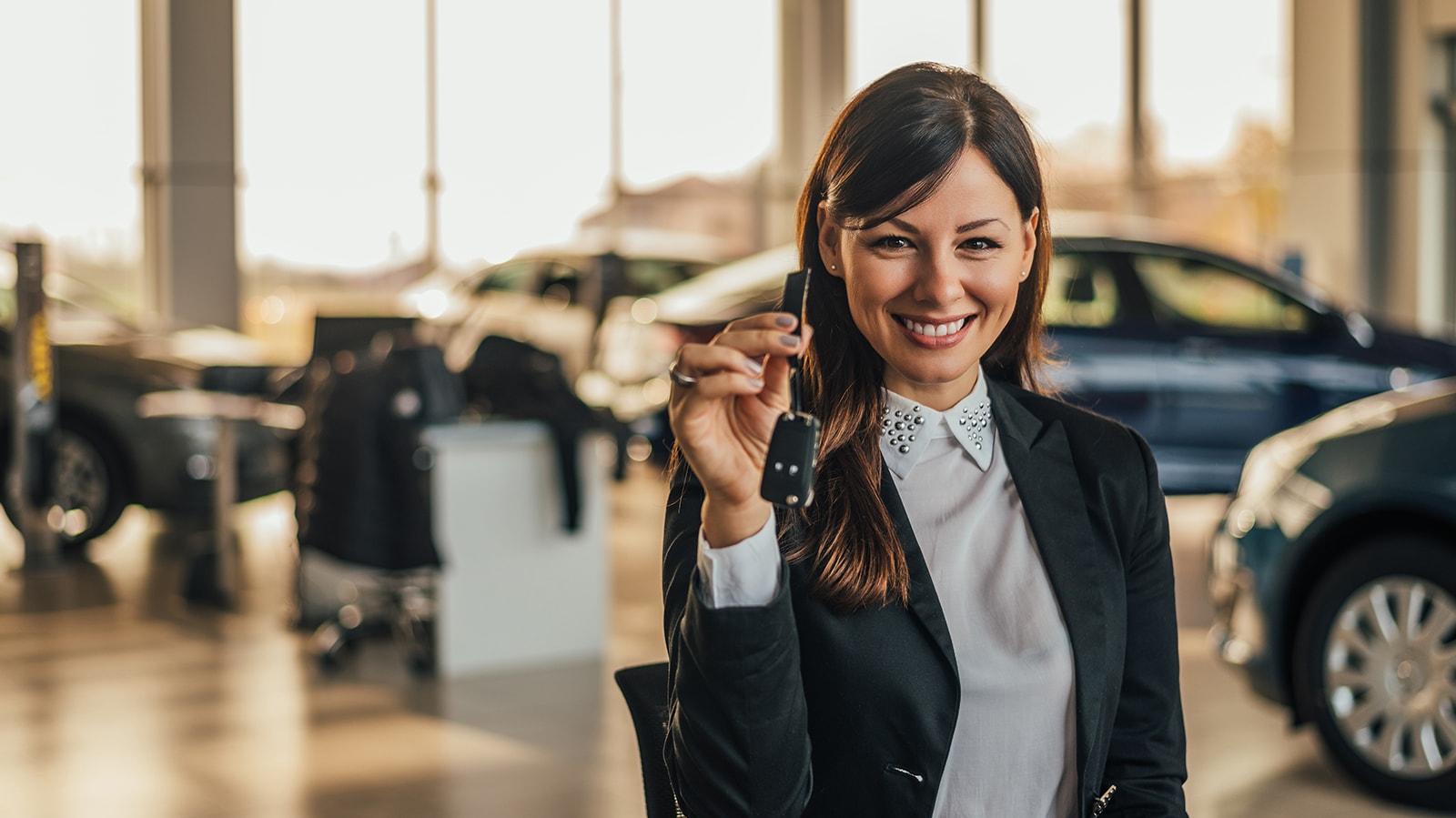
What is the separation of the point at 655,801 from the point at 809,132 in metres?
15.6

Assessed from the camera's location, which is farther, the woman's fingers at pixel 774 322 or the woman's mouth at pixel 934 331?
the woman's mouth at pixel 934 331

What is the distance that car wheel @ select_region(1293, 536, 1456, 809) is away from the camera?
3752mm

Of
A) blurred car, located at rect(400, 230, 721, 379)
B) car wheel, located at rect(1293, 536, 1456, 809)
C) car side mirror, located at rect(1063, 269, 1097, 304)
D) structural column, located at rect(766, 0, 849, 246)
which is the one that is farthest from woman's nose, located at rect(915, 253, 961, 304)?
structural column, located at rect(766, 0, 849, 246)

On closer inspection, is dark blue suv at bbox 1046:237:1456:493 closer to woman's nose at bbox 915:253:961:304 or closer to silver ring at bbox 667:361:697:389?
woman's nose at bbox 915:253:961:304

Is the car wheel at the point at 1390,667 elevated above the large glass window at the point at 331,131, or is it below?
below

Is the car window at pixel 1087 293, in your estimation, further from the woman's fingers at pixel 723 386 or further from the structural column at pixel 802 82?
the structural column at pixel 802 82

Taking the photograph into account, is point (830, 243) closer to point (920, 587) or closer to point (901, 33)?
point (920, 587)

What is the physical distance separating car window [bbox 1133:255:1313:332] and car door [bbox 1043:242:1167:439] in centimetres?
14

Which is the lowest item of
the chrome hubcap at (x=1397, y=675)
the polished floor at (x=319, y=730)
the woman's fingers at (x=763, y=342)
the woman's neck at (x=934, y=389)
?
the polished floor at (x=319, y=730)

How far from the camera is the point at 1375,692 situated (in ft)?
12.6

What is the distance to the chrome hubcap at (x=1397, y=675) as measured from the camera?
3750 mm

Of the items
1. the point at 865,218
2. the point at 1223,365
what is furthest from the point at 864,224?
the point at 1223,365

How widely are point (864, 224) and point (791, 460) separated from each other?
1.03 ft

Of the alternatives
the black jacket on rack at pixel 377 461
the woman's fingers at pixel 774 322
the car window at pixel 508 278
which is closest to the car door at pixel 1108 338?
the black jacket on rack at pixel 377 461
